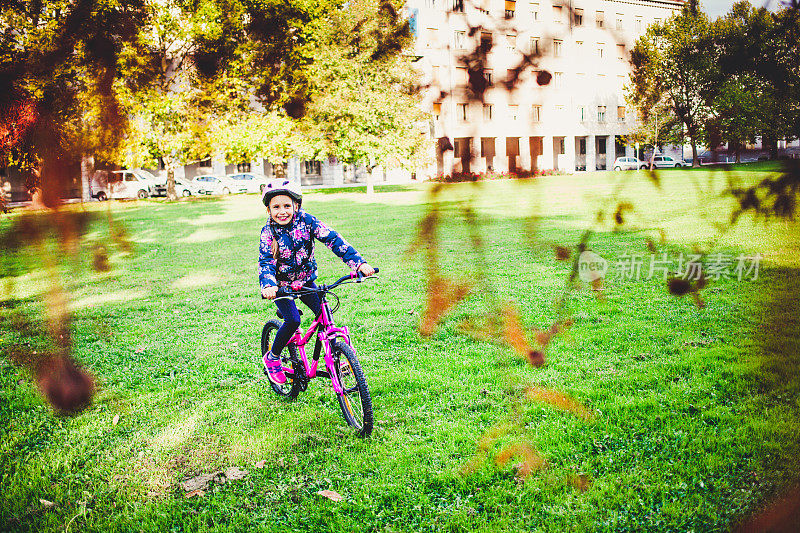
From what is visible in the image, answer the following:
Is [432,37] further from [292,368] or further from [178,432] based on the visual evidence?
[292,368]

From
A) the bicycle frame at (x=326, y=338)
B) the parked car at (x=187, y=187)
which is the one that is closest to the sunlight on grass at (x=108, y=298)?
the bicycle frame at (x=326, y=338)

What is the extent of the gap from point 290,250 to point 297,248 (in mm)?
52

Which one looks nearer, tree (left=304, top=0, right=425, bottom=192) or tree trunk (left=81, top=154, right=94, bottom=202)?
tree trunk (left=81, top=154, right=94, bottom=202)

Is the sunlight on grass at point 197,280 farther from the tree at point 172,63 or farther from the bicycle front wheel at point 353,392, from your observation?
the tree at point 172,63

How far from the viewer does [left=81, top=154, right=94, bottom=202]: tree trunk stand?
68 cm

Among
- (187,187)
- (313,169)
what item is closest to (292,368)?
(187,187)

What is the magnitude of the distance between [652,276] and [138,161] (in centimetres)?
818

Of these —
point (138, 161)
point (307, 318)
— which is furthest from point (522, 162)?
point (307, 318)

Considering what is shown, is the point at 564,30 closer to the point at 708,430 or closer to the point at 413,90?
the point at 413,90

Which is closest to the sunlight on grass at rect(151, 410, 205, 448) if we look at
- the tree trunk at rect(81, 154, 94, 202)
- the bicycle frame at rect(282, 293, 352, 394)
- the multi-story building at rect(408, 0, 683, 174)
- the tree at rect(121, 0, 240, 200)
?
the bicycle frame at rect(282, 293, 352, 394)

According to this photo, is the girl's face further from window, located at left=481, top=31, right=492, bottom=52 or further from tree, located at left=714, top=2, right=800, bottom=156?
tree, located at left=714, top=2, right=800, bottom=156

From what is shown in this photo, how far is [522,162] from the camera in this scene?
2.83ft

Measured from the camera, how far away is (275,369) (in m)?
4.30

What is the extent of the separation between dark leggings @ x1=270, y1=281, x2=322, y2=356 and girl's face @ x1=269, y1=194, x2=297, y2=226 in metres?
0.54
